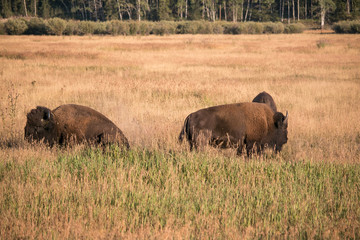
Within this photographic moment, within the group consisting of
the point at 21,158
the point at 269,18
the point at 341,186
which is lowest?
the point at 341,186

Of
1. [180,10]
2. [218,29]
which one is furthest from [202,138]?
[180,10]

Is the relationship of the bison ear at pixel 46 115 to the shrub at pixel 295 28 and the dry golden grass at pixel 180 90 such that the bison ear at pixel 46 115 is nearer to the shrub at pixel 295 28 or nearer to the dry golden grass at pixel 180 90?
the dry golden grass at pixel 180 90

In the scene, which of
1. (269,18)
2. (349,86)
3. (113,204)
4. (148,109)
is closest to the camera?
(113,204)

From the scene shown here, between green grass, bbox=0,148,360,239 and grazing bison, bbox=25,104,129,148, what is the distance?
84 cm

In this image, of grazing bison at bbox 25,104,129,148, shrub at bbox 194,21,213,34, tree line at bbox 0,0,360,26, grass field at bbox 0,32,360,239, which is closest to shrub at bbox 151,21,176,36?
shrub at bbox 194,21,213,34

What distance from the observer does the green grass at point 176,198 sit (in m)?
3.83

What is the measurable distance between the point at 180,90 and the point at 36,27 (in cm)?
5095

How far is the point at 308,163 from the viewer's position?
5926mm

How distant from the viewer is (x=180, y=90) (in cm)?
1472

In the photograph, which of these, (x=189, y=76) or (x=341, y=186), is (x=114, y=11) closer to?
(x=189, y=76)

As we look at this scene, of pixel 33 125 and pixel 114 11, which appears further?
pixel 114 11

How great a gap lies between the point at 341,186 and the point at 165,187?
2448 millimetres

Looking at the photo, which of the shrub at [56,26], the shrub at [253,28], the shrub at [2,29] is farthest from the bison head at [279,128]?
the shrub at [253,28]

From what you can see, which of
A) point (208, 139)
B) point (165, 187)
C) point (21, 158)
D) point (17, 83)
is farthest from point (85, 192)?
point (17, 83)
